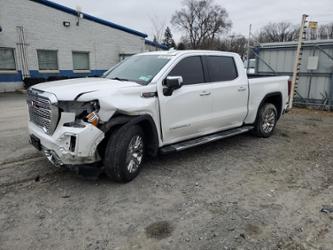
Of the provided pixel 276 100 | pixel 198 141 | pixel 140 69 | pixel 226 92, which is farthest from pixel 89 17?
pixel 198 141

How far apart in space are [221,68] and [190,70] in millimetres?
889

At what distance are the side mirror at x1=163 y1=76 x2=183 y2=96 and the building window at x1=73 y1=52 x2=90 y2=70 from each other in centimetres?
1547

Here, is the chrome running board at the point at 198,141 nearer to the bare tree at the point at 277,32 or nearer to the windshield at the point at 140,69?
the windshield at the point at 140,69

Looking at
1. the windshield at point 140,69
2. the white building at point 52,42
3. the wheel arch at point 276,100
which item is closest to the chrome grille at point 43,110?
the windshield at point 140,69

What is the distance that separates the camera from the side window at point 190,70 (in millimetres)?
4598

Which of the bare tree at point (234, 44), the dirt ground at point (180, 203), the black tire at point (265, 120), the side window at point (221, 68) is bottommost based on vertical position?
the dirt ground at point (180, 203)

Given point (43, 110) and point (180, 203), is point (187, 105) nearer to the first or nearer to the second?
point (180, 203)

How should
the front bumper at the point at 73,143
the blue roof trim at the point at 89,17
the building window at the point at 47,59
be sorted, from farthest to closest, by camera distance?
the building window at the point at 47,59 < the blue roof trim at the point at 89,17 < the front bumper at the point at 73,143

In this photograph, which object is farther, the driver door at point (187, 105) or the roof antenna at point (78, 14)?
the roof antenna at point (78, 14)

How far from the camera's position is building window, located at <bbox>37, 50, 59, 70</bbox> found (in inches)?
661

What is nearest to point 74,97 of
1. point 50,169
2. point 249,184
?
point 50,169

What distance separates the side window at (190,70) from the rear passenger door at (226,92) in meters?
0.22

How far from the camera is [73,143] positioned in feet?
11.3

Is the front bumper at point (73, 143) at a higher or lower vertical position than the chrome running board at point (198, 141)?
higher
